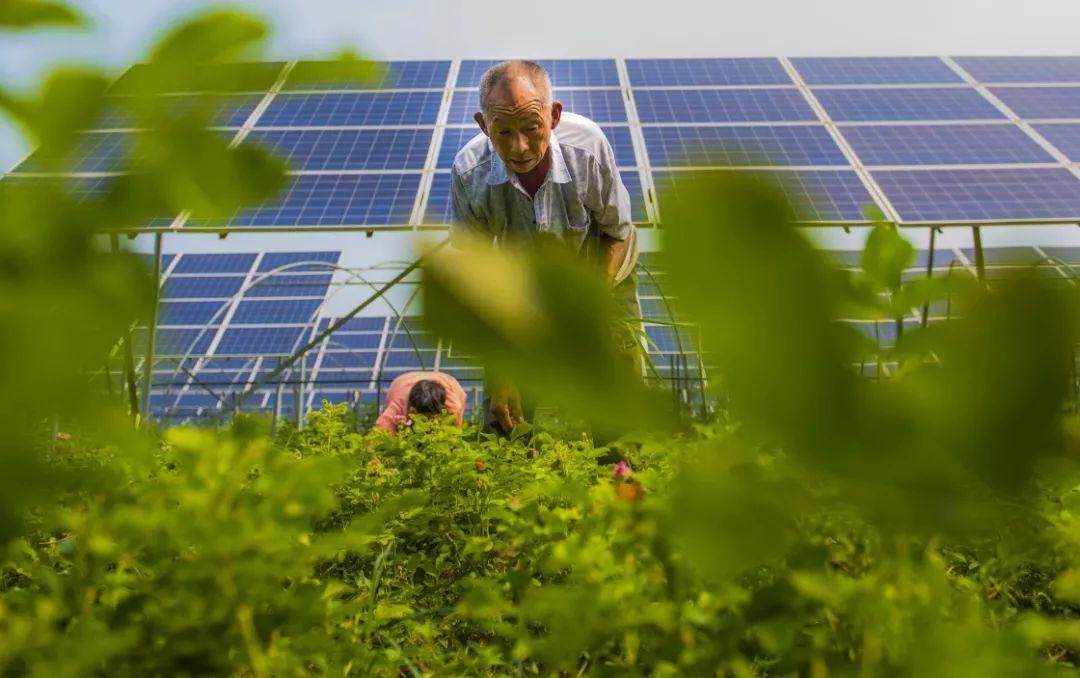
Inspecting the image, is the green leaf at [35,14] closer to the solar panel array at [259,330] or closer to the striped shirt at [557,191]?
the striped shirt at [557,191]

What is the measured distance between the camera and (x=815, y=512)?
295 mm

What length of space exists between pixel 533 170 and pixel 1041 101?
5.46m

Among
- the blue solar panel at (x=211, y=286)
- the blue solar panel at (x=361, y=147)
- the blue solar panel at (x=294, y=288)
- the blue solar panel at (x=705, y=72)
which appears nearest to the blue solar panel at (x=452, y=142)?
the blue solar panel at (x=361, y=147)

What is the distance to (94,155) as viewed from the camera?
12.1 inches

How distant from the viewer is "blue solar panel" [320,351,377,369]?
40.4 ft

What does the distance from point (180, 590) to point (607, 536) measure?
1.32 ft

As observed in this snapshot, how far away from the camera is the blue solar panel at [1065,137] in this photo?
21.5ft

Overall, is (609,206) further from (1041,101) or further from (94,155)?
(1041,101)

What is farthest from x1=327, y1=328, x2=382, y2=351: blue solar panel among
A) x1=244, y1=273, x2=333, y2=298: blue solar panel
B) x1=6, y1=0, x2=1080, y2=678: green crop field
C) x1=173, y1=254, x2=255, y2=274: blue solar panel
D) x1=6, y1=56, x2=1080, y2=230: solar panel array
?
x1=6, y1=0, x2=1080, y2=678: green crop field

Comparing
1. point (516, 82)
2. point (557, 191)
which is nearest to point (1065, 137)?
point (557, 191)

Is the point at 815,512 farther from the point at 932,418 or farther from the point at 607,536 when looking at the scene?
the point at 607,536

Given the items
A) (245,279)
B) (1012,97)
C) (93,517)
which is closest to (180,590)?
(93,517)

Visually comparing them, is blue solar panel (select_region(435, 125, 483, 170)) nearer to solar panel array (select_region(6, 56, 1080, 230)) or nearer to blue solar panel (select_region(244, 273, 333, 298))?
solar panel array (select_region(6, 56, 1080, 230))

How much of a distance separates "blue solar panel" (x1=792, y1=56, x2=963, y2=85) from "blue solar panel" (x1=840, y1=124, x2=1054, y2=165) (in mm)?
1084
